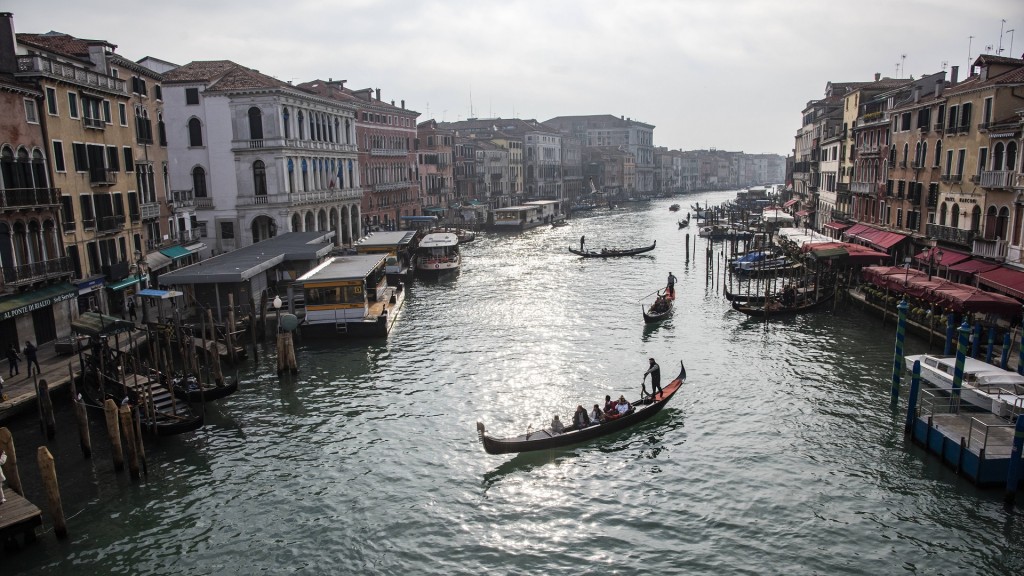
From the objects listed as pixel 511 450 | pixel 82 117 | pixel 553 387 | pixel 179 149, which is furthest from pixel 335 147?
pixel 511 450

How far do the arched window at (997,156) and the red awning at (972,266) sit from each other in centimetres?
409

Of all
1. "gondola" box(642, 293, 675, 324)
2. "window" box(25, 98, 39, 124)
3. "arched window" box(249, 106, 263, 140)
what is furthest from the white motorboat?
"arched window" box(249, 106, 263, 140)

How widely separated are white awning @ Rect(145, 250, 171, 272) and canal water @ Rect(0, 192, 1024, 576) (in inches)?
434

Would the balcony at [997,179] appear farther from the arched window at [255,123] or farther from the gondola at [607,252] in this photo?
the arched window at [255,123]

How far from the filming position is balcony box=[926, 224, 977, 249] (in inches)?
1246

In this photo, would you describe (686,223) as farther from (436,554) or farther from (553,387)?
(436,554)

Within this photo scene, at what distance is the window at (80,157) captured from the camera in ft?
95.0

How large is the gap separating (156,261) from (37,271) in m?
9.64

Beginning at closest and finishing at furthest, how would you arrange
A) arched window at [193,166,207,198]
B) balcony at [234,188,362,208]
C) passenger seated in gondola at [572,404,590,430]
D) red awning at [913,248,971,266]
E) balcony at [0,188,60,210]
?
passenger seated in gondola at [572,404,590,430]
balcony at [0,188,60,210]
red awning at [913,248,971,266]
balcony at [234,188,362,208]
arched window at [193,166,207,198]

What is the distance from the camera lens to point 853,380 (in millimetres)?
24844

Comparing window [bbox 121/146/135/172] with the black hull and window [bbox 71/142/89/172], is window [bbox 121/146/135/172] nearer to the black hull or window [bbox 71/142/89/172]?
window [bbox 71/142/89/172]

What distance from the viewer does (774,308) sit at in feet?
114

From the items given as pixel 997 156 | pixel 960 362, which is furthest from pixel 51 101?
pixel 997 156

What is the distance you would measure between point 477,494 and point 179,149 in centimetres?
3948
